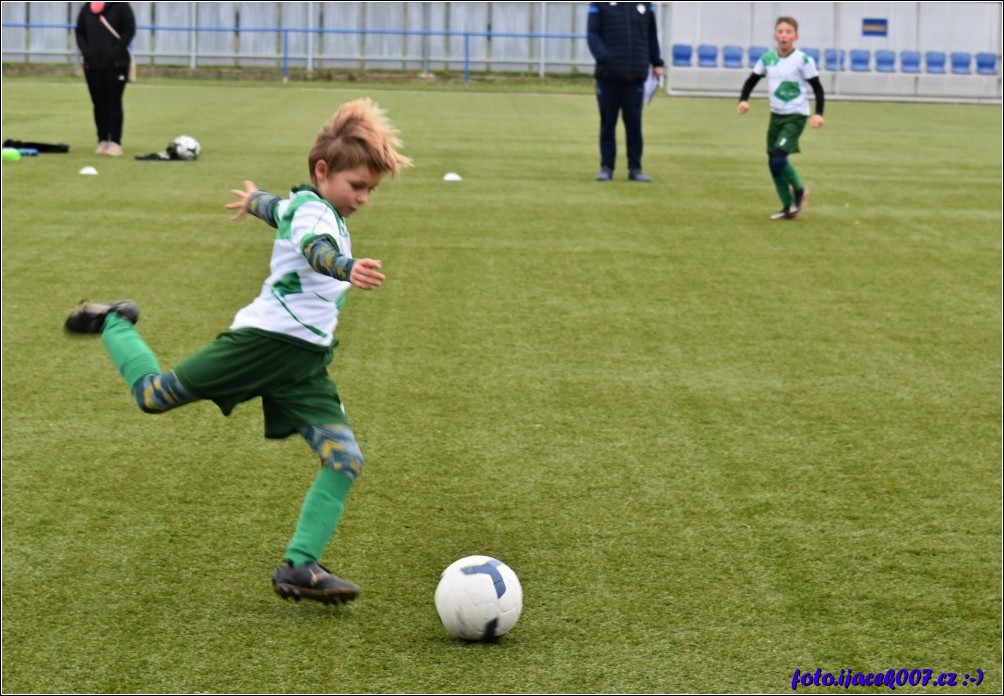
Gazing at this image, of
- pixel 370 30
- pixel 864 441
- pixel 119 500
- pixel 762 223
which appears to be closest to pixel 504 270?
pixel 762 223

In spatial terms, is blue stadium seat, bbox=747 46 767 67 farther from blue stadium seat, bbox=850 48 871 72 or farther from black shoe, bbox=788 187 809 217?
black shoe, bbox=788 187 809 217

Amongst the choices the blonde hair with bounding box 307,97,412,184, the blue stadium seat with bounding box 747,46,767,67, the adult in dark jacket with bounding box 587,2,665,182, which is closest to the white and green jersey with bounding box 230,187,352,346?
the blonde hair with bounding box 307,97,412,184

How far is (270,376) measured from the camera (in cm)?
495

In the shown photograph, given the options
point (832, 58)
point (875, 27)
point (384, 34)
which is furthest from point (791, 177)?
point (384, 34)

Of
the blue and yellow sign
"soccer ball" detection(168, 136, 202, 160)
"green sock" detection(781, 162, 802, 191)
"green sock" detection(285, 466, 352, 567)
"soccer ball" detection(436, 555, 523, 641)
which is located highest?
the blue and yellow sign

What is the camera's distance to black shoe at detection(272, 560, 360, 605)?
15.7ft

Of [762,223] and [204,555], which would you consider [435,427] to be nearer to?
[204,555]

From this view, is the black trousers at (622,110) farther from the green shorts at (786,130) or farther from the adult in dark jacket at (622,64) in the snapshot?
the green shorts at (786,130)

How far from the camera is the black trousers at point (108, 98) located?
57.6ft

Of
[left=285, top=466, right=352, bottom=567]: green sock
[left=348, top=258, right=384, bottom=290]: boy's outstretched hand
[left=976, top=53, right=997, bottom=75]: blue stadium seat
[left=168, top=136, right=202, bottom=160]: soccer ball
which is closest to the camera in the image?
[left=348, top=258, right=384, bottom=290]: boy's outstretched hand

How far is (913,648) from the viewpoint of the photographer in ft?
15.5

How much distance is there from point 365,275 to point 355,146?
0.69m

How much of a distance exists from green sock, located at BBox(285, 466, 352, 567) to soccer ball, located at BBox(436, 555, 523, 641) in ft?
1.43

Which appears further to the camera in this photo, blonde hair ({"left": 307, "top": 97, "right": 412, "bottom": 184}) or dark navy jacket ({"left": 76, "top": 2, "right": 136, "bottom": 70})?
dark navy jacket ({"left": 76, "top": 2, "right": 136, "bottom": 70})
